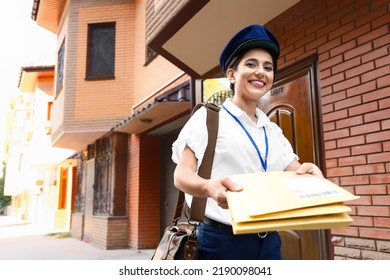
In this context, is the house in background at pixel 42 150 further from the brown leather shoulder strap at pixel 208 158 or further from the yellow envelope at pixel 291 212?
the yellow envelope at pixel 291 212

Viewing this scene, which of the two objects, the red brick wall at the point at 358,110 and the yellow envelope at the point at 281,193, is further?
the red brick wall at the point at 358,110

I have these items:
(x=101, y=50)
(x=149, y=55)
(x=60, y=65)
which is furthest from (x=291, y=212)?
(x=60, y=65)

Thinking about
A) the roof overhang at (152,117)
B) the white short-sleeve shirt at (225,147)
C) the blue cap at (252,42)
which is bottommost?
the white short-sleeve shirt at (225,147)

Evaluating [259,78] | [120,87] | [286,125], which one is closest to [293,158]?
[259,78]

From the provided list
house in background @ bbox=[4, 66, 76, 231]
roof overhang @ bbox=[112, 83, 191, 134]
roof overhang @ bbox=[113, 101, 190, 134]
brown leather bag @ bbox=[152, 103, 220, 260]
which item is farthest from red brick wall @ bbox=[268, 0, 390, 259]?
house in background @ bbox=[4, 66, 76, 231]

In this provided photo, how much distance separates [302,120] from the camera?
3566 millimetres

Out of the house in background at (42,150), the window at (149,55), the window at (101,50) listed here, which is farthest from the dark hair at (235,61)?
the house in background at (42,150)

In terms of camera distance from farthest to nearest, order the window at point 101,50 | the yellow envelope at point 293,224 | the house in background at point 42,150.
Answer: the house in background at point 42,150, the window at point 101,50, the yellow envelope at point 293,224

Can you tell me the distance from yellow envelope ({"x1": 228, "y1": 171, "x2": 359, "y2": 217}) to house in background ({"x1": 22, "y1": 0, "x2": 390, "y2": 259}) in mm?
1819

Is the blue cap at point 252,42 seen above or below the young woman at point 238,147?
above

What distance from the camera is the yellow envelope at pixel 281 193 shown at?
41.3 inches

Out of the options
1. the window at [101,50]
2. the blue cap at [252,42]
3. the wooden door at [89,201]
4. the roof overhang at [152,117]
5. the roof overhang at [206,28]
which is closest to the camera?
the blue cap at [252,42]

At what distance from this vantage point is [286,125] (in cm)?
379

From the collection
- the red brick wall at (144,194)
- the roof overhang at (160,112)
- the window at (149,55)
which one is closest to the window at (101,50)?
the window at (149,55)
